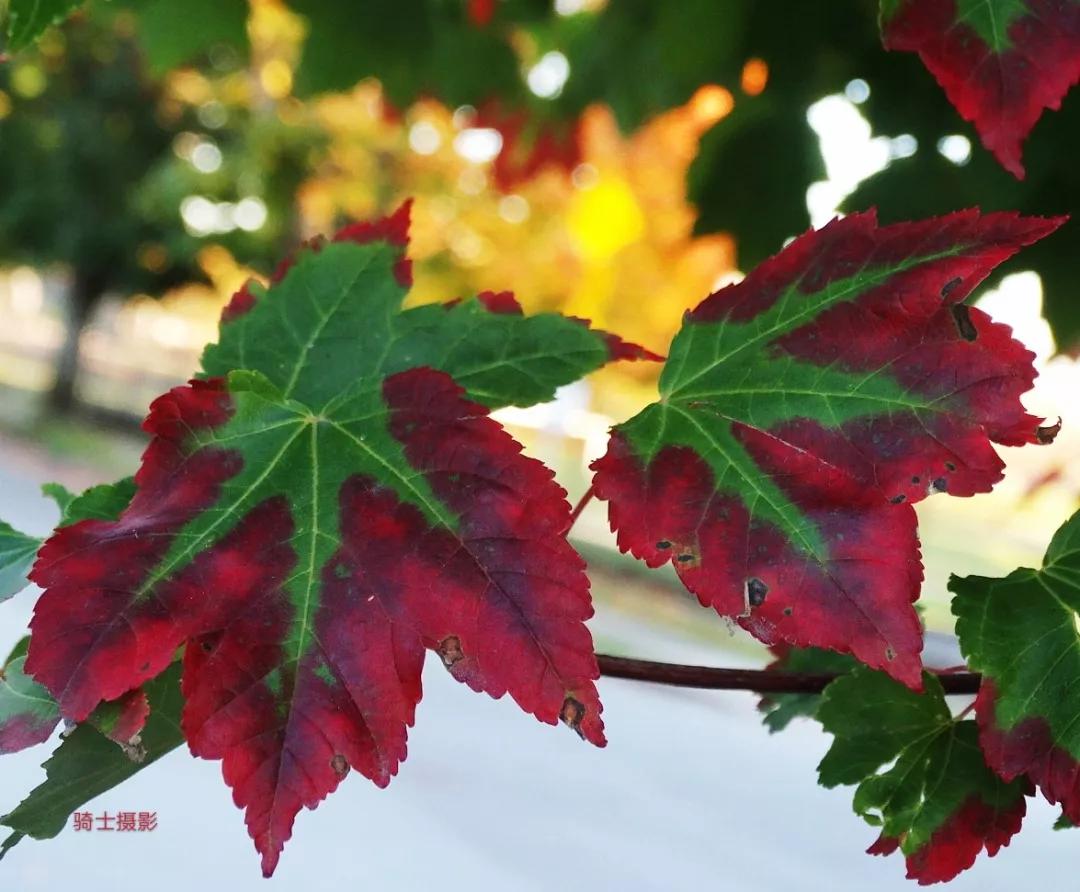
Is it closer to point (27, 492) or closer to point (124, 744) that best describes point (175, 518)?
point (124, 744)

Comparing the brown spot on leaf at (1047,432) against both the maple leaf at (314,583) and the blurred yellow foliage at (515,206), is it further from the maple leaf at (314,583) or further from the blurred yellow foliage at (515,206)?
the blurred yellow foliage at (515,206)

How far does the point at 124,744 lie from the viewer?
27cm

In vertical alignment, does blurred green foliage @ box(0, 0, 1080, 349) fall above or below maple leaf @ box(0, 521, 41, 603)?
above

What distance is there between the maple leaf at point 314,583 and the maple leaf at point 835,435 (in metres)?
0.03

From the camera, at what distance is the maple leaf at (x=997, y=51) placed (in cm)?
33

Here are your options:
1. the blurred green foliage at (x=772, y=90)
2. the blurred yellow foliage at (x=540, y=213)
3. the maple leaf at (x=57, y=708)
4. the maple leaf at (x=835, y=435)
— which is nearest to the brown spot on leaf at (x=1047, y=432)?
the maple leaf at (x=835, y=435)

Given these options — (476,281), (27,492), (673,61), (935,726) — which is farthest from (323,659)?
(27,492)

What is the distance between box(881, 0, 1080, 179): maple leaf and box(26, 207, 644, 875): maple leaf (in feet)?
0.59

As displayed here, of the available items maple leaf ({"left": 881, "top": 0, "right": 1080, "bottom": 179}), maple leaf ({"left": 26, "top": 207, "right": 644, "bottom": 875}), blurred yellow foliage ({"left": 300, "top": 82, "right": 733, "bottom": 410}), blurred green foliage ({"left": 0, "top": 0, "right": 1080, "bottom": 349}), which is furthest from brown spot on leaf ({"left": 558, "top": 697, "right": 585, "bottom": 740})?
blurred yellow foliage ({"left": 300, "top": 82, "right": 733, "bottom": 410})

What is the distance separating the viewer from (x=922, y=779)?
12.9 inches

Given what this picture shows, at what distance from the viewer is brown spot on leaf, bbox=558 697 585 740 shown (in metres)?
0.25

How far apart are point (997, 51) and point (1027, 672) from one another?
0.60ft

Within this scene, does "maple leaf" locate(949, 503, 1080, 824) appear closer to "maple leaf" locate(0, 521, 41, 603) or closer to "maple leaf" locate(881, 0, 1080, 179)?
"maple leaf" locate(881, 0, 1080, 179)

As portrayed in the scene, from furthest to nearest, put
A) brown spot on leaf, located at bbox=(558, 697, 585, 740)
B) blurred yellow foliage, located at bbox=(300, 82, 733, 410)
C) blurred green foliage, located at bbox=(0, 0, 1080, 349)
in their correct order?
blurred yellow foliage, located at bbox=(300, 82, 733, 410)
blurred green foliage, located at bbox=(0, 0, 1080, 349)
brown spot on leaf, located at bbox=(558, 697, 585, 740)
